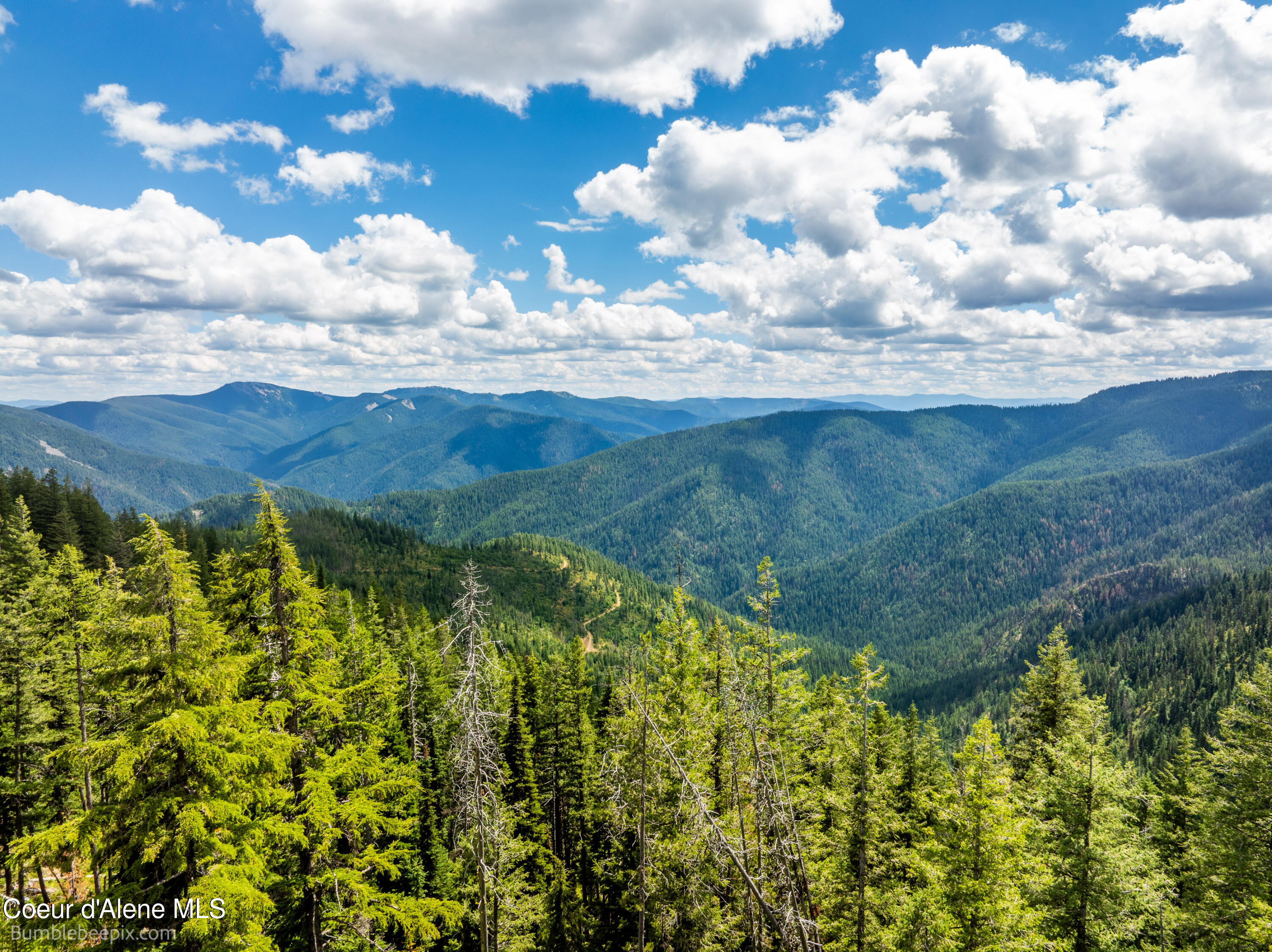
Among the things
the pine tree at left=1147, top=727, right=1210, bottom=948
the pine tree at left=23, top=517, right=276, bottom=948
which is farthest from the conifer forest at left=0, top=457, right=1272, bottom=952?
the pine tree at left=1147, top=727, right=1210, bottom=948

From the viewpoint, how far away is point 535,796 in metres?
37.1

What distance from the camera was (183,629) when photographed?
14281 mm

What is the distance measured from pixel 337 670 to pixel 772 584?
20.2m

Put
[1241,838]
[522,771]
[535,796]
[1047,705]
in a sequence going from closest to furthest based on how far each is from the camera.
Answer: [1241,838]
[1047,705]
[535,796]
[522,771]

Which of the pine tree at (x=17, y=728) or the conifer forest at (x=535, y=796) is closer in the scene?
the conifer forest at (x=535, y=796)

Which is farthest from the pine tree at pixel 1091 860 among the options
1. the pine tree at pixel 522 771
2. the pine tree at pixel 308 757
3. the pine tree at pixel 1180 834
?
the pine tree at pixel 522 771

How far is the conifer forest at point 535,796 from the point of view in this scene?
1381 cm

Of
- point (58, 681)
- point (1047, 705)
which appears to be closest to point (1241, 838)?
point (1047, 705)

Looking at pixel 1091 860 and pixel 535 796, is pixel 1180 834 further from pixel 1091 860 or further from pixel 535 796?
pixel 535 796

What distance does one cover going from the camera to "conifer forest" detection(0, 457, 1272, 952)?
45.3 feet

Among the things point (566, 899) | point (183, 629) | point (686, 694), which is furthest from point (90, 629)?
point (566, 899)

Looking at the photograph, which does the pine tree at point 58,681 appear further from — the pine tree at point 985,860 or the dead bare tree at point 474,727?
the pine tree at point 985,860

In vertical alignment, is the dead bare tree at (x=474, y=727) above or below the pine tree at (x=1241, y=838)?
above

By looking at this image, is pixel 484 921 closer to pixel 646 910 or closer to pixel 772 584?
pixel 646 910
